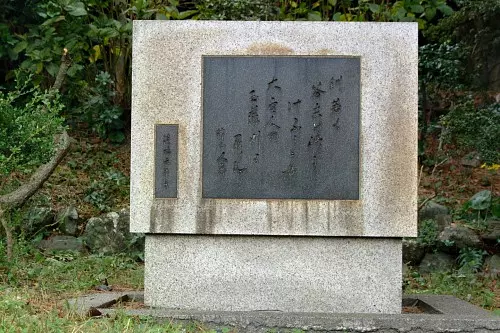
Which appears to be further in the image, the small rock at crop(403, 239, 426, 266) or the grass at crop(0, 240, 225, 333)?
the small rock at crop(403, 239, 426, 266)

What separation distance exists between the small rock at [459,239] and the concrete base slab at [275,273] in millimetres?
3012

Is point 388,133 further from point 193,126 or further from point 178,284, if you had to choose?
point 178,284

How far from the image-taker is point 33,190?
707 cm

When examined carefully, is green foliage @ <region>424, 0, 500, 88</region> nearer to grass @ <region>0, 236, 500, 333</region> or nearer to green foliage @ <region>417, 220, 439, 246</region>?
green foliage @ <region>417, 220, 439, 246</region>

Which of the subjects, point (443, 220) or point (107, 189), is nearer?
point (443, 220)

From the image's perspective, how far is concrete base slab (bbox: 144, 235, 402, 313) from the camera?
5020mm

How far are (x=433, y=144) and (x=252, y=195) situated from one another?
5.62m

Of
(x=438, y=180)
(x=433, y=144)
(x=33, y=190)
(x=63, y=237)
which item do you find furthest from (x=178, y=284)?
(x=433, y=144)

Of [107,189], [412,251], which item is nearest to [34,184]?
[107,189]

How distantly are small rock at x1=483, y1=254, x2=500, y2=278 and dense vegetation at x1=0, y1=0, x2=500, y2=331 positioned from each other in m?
0.14

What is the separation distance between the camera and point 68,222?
26.8ft

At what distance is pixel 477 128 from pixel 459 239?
1.19 metres

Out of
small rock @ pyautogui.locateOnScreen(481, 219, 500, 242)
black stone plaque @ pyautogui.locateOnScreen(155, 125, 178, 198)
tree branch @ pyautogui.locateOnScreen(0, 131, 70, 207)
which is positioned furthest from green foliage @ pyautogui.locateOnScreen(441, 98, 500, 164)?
tree branch @ pyautogui.locateOnScreen(0, 131, 70, 207)

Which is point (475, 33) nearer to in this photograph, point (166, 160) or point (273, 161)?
point (273, 161)
